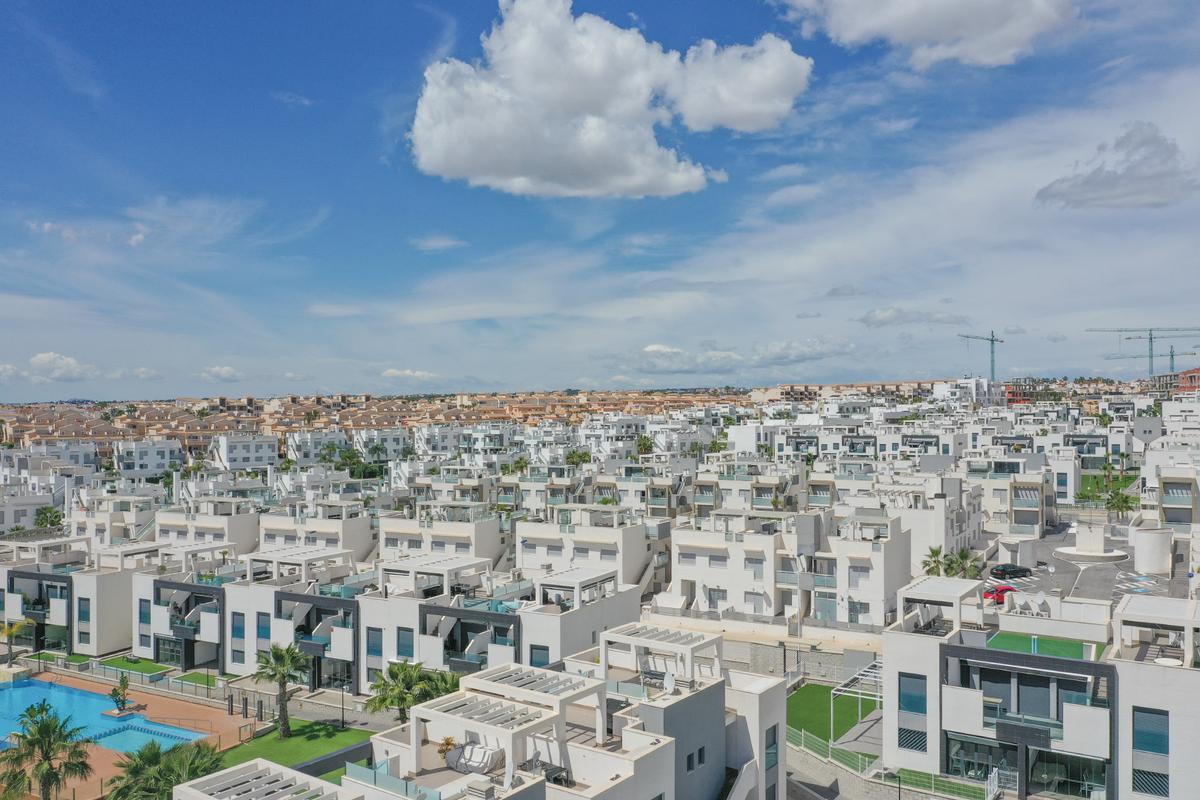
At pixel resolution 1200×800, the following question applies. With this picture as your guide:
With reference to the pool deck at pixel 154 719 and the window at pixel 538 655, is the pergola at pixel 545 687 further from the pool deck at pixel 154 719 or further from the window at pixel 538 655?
the pool deck at pixel 154 719

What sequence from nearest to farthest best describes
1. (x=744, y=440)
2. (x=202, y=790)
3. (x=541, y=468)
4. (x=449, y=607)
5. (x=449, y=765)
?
(x=202, y=790) → (x=449, y=765) → (x=449, y=607) → (x=541, y=468) → (x=744, y=440)

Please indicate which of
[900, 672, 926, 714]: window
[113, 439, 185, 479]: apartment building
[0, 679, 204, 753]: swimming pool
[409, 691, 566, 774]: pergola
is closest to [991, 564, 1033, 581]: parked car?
[900, 672, 926, 714]: window

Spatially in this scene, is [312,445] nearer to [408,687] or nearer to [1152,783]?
[408,687]

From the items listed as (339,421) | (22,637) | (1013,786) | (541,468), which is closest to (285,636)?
(22,637)

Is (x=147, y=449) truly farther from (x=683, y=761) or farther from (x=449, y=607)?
(x=683, y=761)

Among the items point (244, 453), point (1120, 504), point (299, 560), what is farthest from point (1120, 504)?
point (244, 453)

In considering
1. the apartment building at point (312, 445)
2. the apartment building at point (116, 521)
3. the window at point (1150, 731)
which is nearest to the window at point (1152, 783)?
the window at point (1150, 731)
